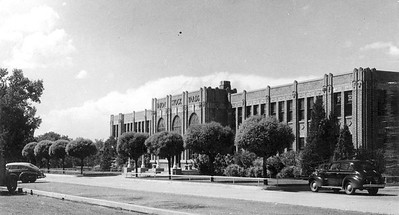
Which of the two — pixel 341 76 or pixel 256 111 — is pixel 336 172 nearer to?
pixel 341 76

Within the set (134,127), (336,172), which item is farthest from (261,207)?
(134,127)

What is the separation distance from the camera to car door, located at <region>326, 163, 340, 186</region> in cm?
2558

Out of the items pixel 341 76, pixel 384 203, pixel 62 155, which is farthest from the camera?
pixel 62 155

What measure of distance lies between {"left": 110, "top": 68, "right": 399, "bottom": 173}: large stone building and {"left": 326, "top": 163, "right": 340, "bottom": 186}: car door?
19.8 feet

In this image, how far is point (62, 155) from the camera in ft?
212

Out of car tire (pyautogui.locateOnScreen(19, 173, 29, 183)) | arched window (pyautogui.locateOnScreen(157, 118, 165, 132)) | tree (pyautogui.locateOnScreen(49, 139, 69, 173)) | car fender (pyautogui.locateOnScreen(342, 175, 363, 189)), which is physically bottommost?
Result: car tire (pyautogui.locateOnScreen(19, 173, 29, 183))

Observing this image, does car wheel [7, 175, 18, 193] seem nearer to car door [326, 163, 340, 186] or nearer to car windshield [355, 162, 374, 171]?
car door [326, 163, 340, 186]

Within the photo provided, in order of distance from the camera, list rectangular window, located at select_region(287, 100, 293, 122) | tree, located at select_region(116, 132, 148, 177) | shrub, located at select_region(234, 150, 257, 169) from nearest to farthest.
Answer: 1. shrub, located at select_region(234, 150, 257, 169)
2. tree, located at select_region(116, 132, 148, 177)
3. rectangular window, located at select_region(287, 100, 293, 122)

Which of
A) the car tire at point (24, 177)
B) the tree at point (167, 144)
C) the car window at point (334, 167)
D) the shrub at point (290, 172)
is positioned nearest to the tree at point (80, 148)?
the tree at point (167, 144)

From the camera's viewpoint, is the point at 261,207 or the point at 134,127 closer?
the point at 261,207

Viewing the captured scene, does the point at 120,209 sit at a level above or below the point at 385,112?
below

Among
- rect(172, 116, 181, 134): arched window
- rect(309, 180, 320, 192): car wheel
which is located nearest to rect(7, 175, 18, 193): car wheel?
rect(309, 180, 320, 192): car wheel

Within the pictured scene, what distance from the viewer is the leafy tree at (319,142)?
3928 cm

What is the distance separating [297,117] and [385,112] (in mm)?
10265
